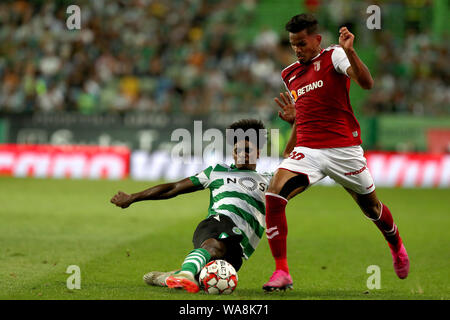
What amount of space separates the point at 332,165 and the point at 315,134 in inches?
12.5

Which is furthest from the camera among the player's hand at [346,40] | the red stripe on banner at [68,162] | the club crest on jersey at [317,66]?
the red stripe on banner at [68,162]

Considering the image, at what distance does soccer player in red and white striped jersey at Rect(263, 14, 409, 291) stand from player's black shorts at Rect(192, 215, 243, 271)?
298mm

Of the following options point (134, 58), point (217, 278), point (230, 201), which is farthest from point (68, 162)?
point (217, 278)

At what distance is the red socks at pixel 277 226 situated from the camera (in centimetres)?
632

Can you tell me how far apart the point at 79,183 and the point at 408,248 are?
405 inches

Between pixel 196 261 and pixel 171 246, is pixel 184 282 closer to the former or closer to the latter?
pixel 196 261

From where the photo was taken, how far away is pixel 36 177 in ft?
63.5

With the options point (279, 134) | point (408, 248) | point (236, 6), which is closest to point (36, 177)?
point (279, 134)

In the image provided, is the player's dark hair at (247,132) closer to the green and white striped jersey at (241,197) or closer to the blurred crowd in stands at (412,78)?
the green and white striped jersey at (241,197)

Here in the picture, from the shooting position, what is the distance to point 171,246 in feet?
30.3

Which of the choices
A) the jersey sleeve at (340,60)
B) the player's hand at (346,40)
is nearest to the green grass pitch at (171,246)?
the jersey sleeve at (340,60)

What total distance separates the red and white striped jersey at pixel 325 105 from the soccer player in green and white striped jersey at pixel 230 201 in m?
0.51
